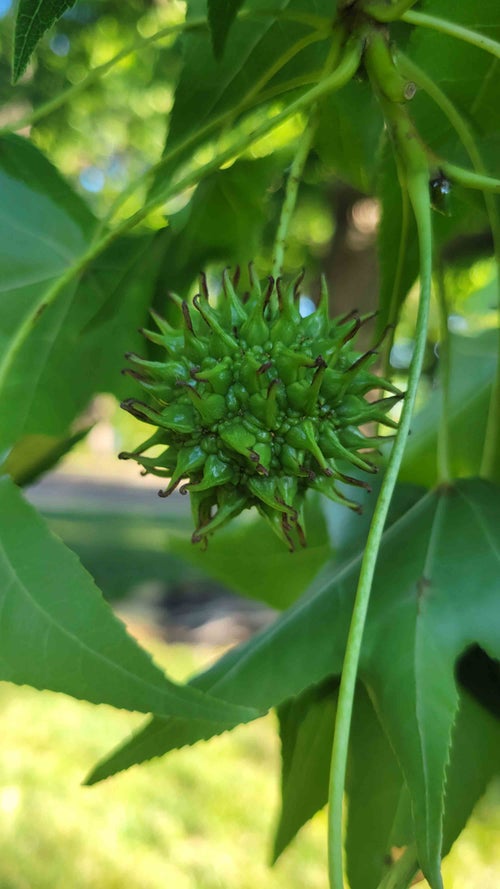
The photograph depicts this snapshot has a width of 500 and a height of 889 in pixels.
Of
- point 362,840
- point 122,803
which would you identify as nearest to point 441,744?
point 362,840

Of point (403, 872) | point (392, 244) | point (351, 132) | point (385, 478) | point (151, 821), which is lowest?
point (151, 821)

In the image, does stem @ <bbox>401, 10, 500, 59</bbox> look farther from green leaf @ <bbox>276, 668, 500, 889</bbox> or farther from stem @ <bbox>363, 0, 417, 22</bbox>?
green leaf @ <bbox>276, 668, 500, 889</bbox>

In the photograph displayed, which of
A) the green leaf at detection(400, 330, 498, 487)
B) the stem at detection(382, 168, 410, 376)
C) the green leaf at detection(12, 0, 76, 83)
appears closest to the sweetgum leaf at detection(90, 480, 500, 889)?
the stem at detection(382, 168, 410, 376)

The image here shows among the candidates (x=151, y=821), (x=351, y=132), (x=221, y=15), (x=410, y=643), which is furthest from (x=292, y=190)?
(x=151, y=821)

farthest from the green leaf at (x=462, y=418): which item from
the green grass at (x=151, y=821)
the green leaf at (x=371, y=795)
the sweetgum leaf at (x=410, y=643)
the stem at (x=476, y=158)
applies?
the green grass at (x=151, y=821)

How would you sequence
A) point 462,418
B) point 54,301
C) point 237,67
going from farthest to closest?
point 462,418 → point 54,301 → point 237,67

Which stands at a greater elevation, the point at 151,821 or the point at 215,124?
the point at 215,124

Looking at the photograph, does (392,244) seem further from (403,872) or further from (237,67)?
(403,872)
